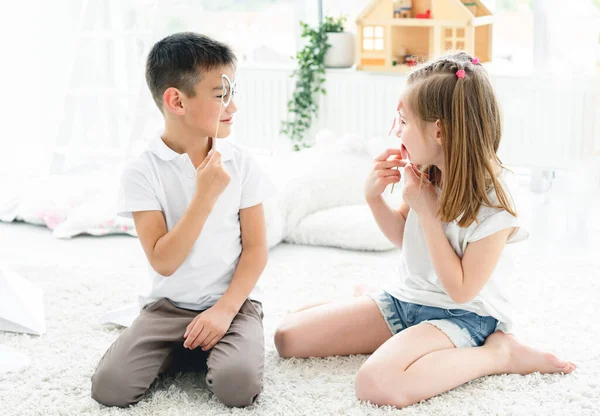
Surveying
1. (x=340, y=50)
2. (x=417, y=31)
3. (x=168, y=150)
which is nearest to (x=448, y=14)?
(x=417, y=31)

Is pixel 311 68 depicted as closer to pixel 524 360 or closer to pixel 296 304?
pixel 296 304

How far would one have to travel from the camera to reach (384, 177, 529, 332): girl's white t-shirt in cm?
174

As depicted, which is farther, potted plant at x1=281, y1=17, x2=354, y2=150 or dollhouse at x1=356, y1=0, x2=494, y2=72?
potted plant at x1=281, y1=17, x2=354, y2=150

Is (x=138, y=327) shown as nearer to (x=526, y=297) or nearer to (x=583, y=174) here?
(x=526, y=297)

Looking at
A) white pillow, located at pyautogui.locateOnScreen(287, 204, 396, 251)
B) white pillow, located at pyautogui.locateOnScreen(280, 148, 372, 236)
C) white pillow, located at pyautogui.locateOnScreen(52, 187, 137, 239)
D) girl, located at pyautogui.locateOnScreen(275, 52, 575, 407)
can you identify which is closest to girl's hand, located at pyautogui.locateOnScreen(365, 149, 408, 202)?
girl, located at pyautogui.locateOnScreen(275, 52, 575, 407)

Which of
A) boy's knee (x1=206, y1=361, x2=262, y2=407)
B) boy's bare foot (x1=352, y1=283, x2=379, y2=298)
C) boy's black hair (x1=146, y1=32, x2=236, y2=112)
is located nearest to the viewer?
boy's knee (x1=206, y1=361, x2=262, y2=407)

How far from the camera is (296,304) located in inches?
91.6

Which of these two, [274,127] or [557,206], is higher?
[274,127]

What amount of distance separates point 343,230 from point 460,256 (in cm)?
111

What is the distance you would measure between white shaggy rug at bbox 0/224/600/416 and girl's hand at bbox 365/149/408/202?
407mm

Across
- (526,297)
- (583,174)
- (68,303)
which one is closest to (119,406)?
(68,303)

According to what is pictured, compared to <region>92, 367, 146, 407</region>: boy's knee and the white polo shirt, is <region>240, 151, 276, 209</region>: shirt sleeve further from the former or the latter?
<region>92, 367, 146, 407</region>: boy's knee

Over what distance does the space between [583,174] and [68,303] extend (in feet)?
7.18

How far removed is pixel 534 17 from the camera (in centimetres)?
357
